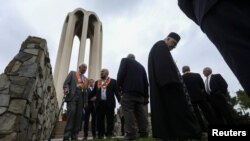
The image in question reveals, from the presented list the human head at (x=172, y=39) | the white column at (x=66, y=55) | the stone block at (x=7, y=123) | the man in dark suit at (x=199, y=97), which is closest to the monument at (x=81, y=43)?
the white column at (x=66, y=55)

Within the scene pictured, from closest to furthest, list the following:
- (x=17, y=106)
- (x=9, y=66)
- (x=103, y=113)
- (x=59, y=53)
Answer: (x=17, y=106) → (x=9, y=66) → (x=103, y=113) → (x=59, y=53)

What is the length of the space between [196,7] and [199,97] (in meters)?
4.41

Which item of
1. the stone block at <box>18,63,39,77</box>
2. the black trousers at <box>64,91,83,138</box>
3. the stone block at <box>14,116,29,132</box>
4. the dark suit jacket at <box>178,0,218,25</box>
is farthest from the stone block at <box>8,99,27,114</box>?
the dark suit jacket at <box>178,0,218,25</box>

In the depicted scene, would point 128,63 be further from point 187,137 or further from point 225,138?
point 225,138

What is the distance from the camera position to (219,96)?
19.1ft

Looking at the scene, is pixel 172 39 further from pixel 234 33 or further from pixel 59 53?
pixel 59 53

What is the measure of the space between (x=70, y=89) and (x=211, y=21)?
190 inches

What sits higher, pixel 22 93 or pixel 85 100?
pixel 85 100

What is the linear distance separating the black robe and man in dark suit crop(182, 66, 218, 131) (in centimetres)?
198

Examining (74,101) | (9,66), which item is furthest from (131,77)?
(9,66)

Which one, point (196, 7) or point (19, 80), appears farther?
point (19, 80)

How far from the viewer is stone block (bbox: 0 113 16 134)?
3.76 meters

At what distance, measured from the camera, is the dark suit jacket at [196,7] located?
4.01 ft

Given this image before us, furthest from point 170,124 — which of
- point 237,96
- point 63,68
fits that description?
point 63,68
